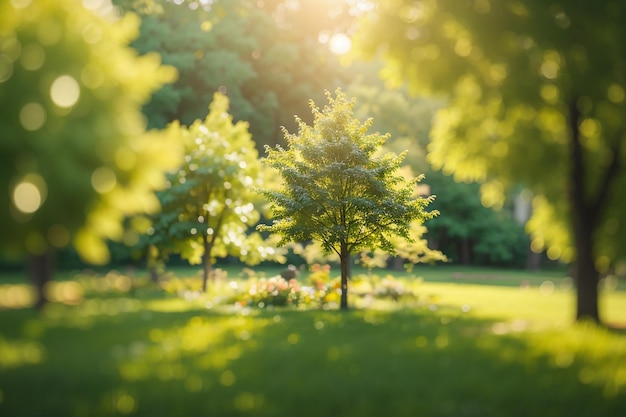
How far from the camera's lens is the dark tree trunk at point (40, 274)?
6.71m

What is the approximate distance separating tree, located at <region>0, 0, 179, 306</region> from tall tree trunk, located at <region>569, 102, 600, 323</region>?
5.84m

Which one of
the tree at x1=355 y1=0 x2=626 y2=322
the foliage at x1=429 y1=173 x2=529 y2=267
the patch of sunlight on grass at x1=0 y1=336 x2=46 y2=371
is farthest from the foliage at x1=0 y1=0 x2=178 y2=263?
the foliage at x1=429 y1=173 x2=529 y2=267

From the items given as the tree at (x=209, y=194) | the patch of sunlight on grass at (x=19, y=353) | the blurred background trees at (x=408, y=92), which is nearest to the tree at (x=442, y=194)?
the tree at (x=209, y=194)

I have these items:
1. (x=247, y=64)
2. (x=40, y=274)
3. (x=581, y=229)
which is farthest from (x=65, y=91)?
(x=247, y=64)

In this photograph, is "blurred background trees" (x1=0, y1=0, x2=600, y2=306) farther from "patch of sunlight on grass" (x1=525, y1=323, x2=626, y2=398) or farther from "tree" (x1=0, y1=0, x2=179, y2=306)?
"patch of sunlight on grass" (x1=525, y1=323, x2=626, y2=398)

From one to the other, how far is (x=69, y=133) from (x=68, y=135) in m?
0.03

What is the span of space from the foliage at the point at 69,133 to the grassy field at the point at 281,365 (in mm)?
1086

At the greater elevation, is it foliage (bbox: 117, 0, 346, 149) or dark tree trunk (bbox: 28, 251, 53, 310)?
foliage (bbox: 117, 0, 346, 149)

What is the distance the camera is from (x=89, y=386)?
613cm

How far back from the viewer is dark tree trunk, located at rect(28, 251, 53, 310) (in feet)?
22.0

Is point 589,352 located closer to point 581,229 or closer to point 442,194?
point 581,229

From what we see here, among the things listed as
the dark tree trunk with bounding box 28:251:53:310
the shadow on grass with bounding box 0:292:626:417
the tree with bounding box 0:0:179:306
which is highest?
the tree with bounding box 0:0:179:306

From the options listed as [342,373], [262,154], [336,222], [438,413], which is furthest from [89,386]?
[262,154]

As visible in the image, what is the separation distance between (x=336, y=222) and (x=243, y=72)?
24.9m
